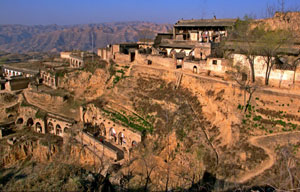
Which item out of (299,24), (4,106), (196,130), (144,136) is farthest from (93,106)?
(299,24)

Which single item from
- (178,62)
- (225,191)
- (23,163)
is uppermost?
(178,62)

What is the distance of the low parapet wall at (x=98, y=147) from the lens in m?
28.3

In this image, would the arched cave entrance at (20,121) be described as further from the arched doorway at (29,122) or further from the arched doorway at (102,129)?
the arched doorway at (102,129)

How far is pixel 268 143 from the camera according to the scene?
20.9 m

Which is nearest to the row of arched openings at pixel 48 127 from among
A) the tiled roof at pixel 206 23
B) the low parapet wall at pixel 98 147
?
the low parapet wall at pixel 98 147

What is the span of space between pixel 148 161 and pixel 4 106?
3075cm

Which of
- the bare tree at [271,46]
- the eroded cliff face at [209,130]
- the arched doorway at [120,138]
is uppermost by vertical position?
the bare tree at [271,46]

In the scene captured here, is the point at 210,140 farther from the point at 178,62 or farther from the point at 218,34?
the point at 218,34

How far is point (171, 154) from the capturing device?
25.1m

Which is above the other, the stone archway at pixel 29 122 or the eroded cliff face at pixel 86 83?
the eroded cliff face at pixel 86 83

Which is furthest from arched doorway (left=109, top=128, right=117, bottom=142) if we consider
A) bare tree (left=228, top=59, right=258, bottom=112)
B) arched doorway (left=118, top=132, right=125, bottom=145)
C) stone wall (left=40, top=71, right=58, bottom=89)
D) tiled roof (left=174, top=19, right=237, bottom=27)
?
tiled roof (left=174, top=19, right=237, bottom=27)

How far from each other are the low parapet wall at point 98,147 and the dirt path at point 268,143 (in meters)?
14.0

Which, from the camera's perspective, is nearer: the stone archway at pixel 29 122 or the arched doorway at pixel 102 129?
the arched doorway at pixel 102 129

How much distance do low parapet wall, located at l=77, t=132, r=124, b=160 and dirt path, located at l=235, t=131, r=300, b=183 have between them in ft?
45.8
